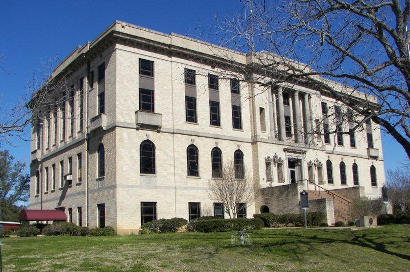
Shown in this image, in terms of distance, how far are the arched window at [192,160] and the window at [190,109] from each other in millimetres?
2388

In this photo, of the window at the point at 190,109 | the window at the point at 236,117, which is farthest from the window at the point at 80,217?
the window at the point at 236,117

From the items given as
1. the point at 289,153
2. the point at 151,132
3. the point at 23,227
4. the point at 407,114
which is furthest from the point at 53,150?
the point at 407,114

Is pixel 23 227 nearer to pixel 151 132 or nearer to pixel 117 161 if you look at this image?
pixel 117 161

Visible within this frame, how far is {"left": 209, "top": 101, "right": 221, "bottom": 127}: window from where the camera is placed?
4162cm

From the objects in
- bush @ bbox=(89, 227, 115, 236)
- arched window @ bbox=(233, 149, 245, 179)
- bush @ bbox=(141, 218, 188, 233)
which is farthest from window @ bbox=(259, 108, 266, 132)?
bush @ bbox=(89, 227, 115, 236)

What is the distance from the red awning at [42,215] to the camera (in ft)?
129

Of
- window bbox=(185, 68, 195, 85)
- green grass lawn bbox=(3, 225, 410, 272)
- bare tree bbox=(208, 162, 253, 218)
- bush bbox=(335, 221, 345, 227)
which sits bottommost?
green grass lawn bbox=(3, 225, 410, 272)

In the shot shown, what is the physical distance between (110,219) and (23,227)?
7.71 m

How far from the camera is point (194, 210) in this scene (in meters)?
38.5

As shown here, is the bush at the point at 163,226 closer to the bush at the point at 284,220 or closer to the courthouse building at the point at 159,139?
the courthouse building at the point at 159,139

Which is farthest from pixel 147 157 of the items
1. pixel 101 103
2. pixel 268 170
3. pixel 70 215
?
pixel 268 170

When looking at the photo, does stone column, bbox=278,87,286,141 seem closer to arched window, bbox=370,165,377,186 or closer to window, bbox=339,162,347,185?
window, bbox=339,162,347,185

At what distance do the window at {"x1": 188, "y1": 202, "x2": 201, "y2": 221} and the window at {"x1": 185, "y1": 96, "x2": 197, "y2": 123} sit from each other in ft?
23.2

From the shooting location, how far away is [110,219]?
34688mm
